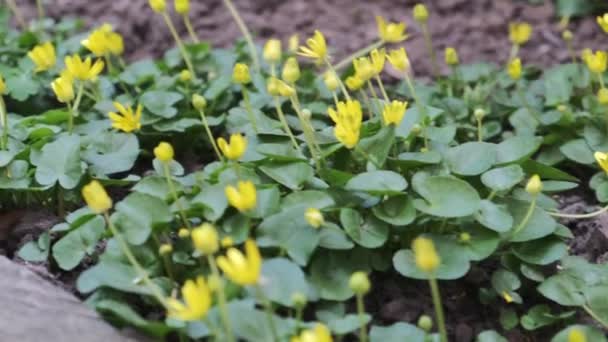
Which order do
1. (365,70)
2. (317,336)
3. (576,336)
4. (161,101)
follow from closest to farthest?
(317,336)
(576,336)
(365,70)
(161,101)

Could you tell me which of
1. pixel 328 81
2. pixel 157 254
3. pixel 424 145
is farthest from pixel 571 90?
pixel 157 254

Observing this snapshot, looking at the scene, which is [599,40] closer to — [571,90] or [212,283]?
[571,90]

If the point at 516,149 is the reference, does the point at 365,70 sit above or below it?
above

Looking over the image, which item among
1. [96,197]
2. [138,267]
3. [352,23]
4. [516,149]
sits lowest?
[352,23]

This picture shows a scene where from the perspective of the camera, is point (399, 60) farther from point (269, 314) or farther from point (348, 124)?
point (269, 314)

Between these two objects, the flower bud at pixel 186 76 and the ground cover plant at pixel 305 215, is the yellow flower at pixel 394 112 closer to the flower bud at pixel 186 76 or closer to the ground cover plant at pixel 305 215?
the ground cover plant at pixel 305 215

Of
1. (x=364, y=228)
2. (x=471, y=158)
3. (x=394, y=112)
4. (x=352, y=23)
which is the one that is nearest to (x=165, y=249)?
(x=364, y=228)

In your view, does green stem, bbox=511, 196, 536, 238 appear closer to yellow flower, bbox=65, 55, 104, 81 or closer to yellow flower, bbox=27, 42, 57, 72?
yellow flower, bbox=65, 55, 104, 81
